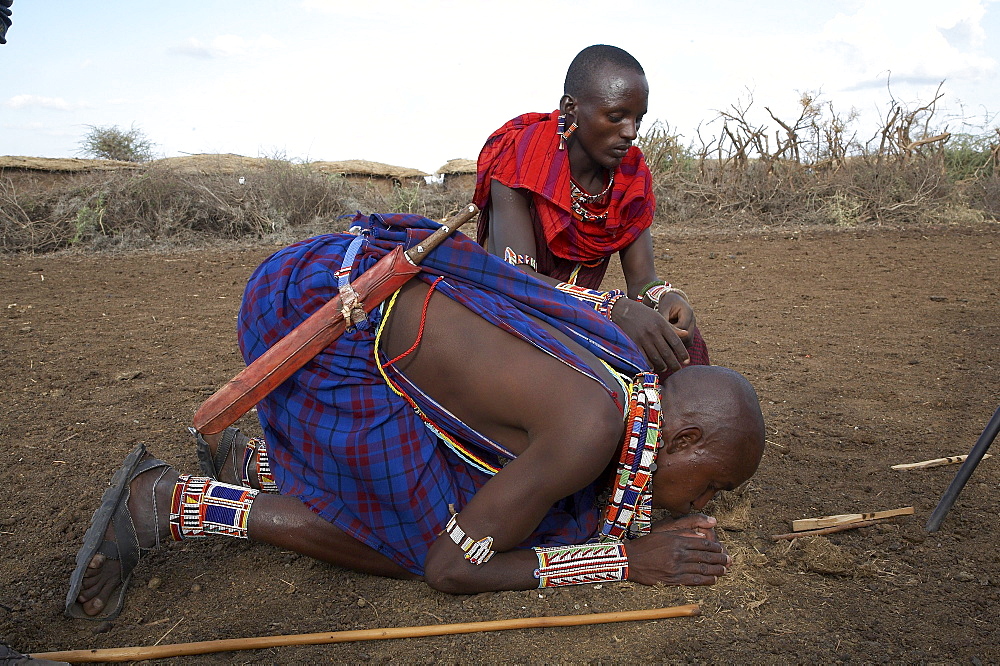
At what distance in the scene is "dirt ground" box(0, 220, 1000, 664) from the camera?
75.3 inches

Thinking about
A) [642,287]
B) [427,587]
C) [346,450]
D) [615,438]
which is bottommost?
[427,587]

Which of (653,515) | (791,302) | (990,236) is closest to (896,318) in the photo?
(791,302)

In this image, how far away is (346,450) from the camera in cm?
202

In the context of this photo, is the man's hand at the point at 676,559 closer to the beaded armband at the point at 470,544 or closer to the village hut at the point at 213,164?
the beaded armband at the point at 470,544

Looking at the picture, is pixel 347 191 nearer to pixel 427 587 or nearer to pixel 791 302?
pixel 791 302

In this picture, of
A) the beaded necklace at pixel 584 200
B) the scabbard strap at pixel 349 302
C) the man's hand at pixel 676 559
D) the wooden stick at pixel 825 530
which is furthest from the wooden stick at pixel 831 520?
the scabbard strap at pixel 349 302

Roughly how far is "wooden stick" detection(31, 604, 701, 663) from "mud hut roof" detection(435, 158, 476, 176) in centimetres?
1059

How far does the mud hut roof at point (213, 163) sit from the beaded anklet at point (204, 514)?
8518 millimetres

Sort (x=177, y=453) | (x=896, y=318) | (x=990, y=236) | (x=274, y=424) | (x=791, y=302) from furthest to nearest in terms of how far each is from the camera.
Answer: (x=990, y=236) → (x=791, y=302) → (x=896, y=318) → (x=177, y=453) → (x=274, y=424)

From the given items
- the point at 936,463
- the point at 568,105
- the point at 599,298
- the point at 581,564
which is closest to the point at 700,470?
the point at 581,564

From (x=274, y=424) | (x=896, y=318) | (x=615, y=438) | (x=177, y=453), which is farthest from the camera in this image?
(x=896, y=318)

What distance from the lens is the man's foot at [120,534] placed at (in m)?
1.97

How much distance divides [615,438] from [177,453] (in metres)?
1.93

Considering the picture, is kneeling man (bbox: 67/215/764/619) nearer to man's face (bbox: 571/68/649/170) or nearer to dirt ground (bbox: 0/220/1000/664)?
dirt ground (bbox: 0/220/1000/664)
